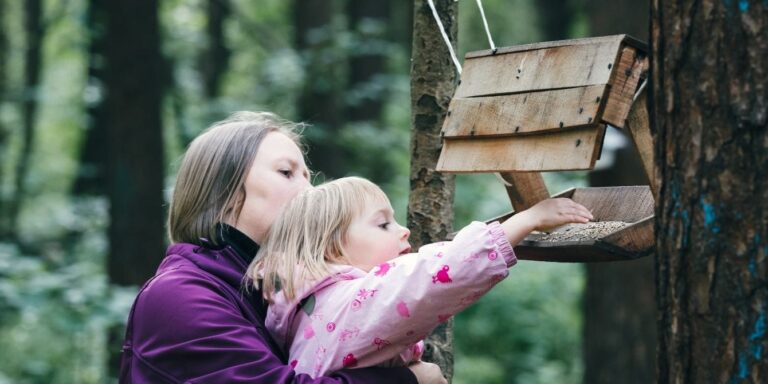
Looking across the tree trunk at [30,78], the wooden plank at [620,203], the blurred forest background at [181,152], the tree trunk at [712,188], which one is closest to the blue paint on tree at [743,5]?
the tree trunk at [712,188]

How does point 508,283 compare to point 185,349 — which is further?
point 508,283

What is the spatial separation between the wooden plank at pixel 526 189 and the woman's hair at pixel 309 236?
38 cm

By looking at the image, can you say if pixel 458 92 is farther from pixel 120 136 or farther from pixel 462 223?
pixel 462 223

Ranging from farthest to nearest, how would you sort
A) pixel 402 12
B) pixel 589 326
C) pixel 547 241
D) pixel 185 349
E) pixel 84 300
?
pixel 402 12 → pixel 589 326 → pixel 84 300 → pixel 547 241 → pixel 185 349

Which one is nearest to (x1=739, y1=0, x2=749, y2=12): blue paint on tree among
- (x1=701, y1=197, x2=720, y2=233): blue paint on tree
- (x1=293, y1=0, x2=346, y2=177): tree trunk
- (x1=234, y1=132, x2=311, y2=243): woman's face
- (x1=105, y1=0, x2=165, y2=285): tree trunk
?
(x1=701, y1=197, x2=720, y2=233): blue paint on tree

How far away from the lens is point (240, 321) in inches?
91.4

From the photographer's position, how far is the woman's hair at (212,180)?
103 inches

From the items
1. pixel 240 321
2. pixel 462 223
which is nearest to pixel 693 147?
pixel 240 321

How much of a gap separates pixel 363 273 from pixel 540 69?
641mm

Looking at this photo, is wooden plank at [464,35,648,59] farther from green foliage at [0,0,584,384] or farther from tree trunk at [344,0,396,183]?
tree trunk at [344,0,396,183]

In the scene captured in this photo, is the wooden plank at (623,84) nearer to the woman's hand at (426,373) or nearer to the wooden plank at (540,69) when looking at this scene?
the wooden plank at (540,69)

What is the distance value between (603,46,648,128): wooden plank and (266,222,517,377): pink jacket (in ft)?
1.14

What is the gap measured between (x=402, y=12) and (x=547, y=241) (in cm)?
1509

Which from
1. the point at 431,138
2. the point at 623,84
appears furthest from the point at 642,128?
the point at 431,138
